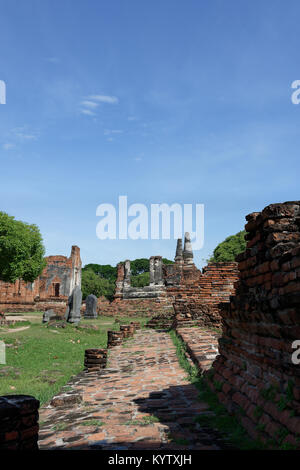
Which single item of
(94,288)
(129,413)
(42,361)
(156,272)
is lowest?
(42,361)

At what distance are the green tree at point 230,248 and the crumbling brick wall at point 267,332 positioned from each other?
30941 millimetres

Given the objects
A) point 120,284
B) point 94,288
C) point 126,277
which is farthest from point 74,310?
point 94,288

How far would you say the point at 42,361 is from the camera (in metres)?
8.23

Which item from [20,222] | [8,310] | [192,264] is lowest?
[8,310]

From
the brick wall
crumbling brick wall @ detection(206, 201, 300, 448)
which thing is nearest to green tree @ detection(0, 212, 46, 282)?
the brick wall

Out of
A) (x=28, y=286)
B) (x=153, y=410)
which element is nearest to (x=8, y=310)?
(x=28, y=286)

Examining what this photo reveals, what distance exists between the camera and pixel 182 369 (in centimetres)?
654

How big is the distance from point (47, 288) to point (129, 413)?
3123cm

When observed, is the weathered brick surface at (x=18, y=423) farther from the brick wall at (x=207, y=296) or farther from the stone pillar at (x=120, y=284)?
the stone pillar at (x=120, y=284)

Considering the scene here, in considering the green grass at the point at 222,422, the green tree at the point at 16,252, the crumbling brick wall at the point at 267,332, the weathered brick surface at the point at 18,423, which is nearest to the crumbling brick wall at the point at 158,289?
the green tree at the point at 16,252

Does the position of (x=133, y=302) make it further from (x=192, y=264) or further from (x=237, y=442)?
(x=237, y=442)

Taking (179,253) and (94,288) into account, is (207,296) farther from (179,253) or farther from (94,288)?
(94,288)
